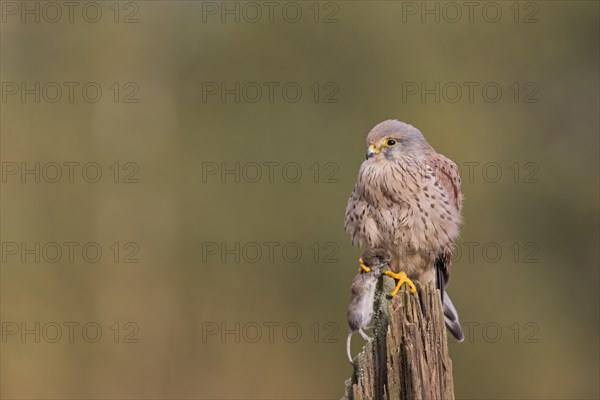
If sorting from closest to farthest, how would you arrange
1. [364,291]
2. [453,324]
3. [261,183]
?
[364,291]
[453,324]
[261,183]

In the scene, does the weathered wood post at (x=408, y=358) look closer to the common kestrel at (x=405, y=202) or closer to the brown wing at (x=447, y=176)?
the common kestrel at (x=405, y=202)

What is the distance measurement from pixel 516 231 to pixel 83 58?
4.83m

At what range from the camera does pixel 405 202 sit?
15.7 feet

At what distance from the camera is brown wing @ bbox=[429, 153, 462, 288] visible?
491cm

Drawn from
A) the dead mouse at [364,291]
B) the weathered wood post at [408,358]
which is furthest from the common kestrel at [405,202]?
the weathered wood post at [408,358]

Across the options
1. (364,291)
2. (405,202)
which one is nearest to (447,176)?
(405,202)

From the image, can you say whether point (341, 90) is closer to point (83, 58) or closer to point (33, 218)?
point (83, 58)

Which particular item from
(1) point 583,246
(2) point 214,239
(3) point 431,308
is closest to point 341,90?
(2) point 214,239

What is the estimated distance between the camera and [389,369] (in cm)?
312

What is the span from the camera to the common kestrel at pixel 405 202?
15.7ft

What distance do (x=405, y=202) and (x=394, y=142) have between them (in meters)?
0.33

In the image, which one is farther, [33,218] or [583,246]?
[583,246]

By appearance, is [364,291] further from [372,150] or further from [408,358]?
[408,358]

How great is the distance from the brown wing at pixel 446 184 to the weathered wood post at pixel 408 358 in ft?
5.69
